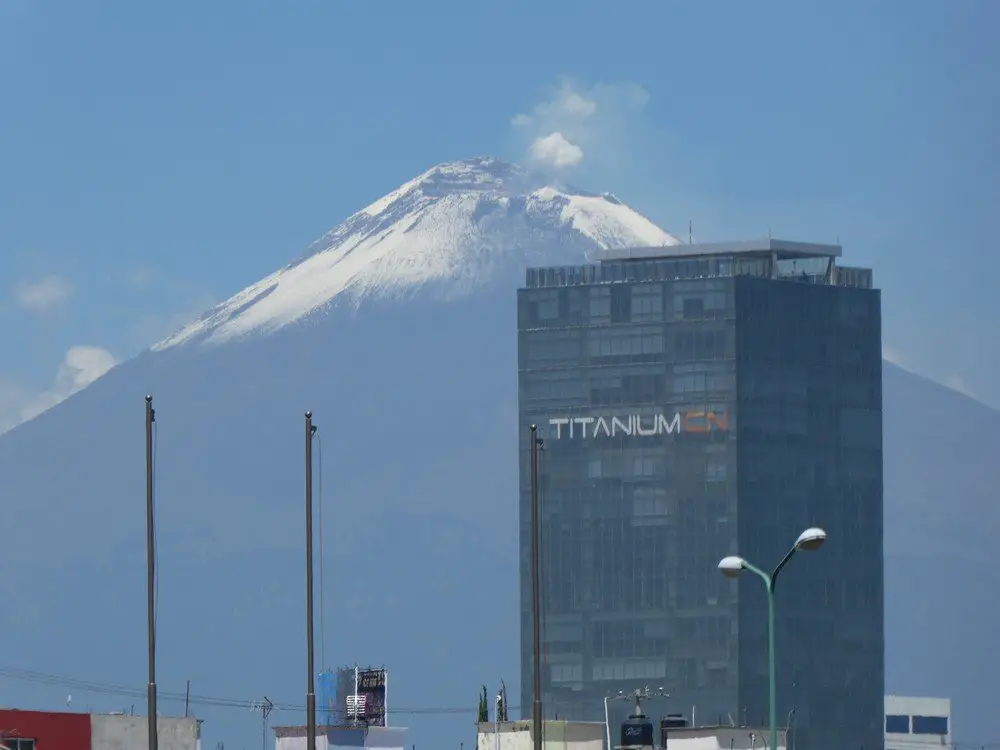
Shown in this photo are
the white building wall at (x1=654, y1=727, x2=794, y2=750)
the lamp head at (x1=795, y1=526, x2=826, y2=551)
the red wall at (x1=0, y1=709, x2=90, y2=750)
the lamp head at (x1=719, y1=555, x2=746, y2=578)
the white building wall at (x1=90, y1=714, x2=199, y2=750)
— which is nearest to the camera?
the lamp head at (x1=795, y1=526, x2=826, y2=551)

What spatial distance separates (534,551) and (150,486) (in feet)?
83.6

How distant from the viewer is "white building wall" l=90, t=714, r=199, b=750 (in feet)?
586

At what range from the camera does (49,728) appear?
6850 inches

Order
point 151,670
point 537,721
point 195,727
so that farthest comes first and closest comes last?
point 195,727 < point 537,721 < point 151,670

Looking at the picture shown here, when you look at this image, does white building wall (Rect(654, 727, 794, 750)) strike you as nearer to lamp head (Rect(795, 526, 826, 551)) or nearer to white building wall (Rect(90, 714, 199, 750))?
white building wall (Rect(90, 714, 199, 750))

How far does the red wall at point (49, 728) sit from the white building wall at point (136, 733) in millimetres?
818

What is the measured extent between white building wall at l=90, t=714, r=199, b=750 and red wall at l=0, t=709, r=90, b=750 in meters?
0.82

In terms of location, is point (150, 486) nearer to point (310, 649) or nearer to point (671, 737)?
point (310, 649)

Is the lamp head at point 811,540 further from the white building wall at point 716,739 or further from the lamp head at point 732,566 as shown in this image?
the white building wall at point 716,739

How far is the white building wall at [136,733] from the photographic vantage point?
17875 centimetres

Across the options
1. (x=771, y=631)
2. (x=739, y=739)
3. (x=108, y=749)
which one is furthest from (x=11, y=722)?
(x=771, y=631)

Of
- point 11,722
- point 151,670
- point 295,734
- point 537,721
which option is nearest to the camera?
point 151,670

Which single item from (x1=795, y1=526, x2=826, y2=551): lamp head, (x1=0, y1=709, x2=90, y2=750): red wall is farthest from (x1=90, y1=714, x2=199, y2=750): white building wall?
(x1=795, y1=526, x2=826, y2=551): lamp head

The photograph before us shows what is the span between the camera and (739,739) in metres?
188
